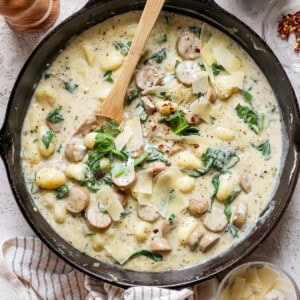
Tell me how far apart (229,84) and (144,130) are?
53 centimetres

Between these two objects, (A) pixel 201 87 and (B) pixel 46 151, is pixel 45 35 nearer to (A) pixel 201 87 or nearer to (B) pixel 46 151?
(B) pixel 46 151

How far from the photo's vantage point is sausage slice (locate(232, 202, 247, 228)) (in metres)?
3.87

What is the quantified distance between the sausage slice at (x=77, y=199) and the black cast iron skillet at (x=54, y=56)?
0.18m

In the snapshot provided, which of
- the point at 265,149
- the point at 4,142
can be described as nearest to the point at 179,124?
the point at 265,149

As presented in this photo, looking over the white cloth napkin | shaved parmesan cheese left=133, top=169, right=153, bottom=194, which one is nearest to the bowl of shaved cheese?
the white cloth napkin

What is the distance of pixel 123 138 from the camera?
3916 millimetres

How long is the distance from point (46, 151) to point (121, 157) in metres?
0.41

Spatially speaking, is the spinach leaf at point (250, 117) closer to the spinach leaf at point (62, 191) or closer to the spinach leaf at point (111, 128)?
the spinach leaf at point (111, 128)

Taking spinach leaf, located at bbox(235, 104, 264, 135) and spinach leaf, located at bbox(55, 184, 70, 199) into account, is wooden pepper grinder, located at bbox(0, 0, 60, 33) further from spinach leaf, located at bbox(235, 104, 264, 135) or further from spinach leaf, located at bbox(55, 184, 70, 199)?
spinach leaf, located at bbox(235, 104, 264, 135)

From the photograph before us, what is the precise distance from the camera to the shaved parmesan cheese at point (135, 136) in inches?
154

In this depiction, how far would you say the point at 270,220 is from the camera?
12.7 feet

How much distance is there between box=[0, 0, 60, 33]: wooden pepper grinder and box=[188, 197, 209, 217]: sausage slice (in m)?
1.33

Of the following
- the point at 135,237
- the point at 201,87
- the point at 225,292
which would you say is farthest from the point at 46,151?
the point at 225,292

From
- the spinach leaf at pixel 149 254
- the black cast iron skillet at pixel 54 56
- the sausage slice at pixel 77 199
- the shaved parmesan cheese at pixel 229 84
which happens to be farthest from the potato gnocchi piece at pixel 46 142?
the shaved parmesan cheese at pixel 229 84
